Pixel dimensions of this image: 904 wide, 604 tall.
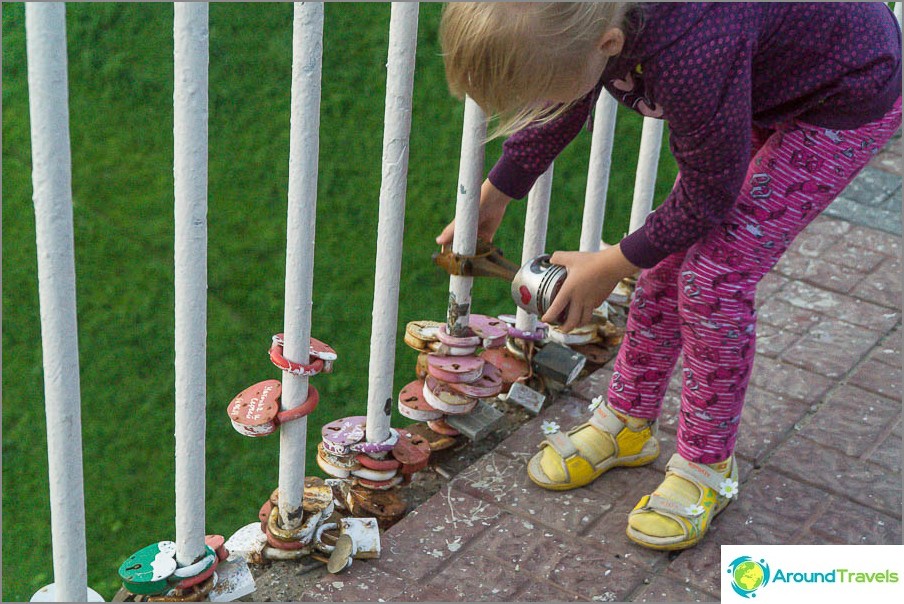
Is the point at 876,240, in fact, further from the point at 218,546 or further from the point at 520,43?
the point at 218,546

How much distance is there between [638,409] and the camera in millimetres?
2256

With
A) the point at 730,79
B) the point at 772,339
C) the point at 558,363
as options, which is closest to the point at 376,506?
the point at 558,363

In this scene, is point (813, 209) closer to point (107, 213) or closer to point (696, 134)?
point (696, 134)

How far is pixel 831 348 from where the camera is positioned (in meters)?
2.69

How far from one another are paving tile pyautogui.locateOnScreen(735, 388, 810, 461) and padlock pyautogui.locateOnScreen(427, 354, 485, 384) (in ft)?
2.08

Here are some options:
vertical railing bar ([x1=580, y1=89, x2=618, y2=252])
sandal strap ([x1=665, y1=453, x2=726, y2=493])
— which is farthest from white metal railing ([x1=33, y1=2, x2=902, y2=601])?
sandal strap ([x1=665, y1=453, x2=726, y2=493])

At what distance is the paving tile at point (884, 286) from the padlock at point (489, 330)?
1.15 m

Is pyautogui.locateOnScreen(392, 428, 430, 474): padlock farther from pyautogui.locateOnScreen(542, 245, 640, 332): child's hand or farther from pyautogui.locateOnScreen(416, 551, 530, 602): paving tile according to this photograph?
pyautogui.locateOnScreen(542, 245, 640, 332): child's hand

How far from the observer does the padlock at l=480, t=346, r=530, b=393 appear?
2.49 m

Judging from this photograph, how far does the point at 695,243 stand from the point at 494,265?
0.47m

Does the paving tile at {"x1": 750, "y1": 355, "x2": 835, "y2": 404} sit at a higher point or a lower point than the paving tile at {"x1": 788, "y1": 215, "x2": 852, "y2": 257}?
lower

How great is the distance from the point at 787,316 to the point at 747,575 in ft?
3.69

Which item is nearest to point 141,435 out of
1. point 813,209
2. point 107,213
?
point 107,213

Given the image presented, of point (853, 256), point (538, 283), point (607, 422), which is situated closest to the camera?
point (538, 283)
